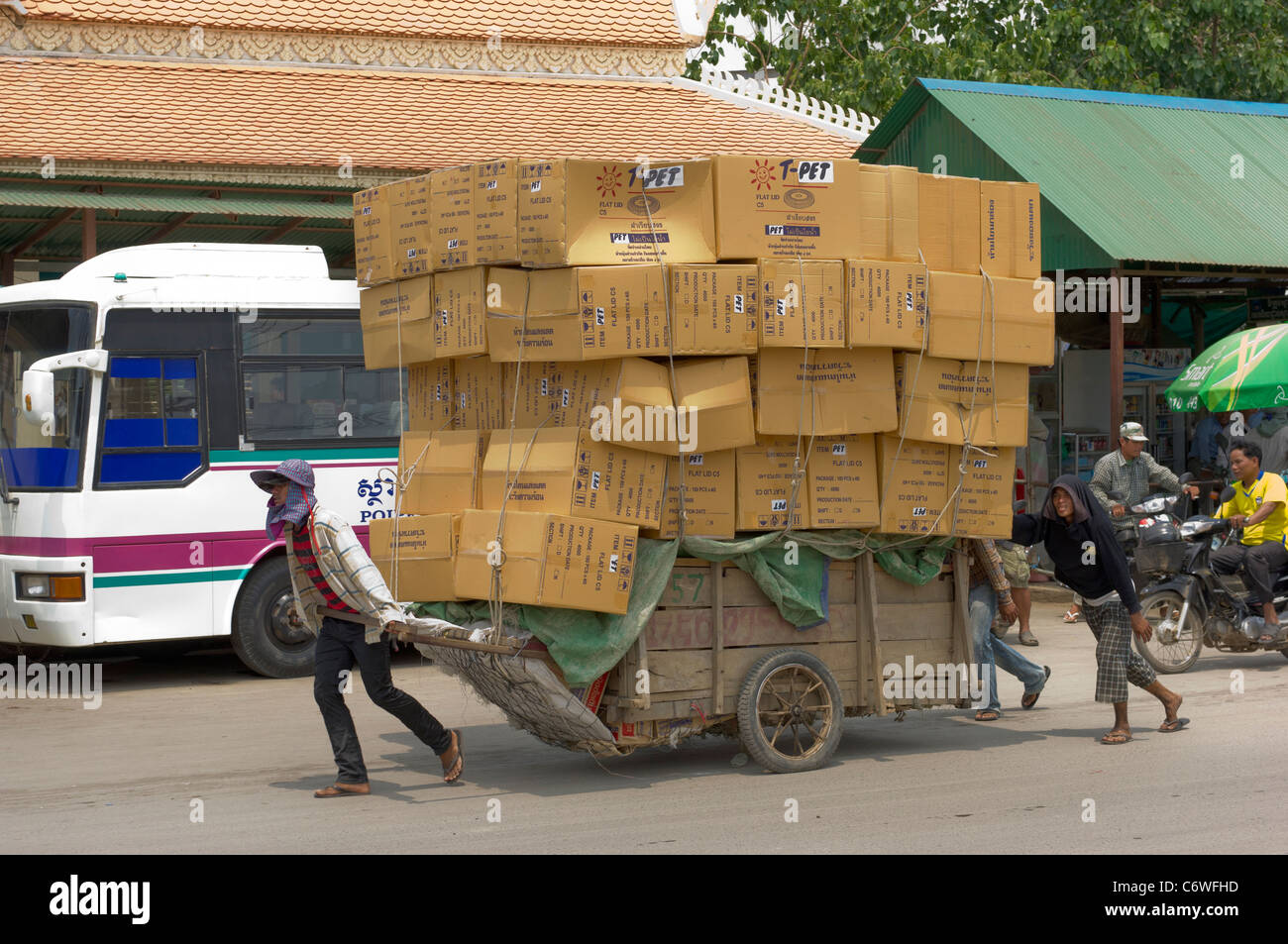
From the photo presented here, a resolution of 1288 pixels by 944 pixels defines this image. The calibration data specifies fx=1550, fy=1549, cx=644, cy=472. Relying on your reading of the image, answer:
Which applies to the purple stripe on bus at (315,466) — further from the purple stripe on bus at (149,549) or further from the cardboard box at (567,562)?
the cardboard box at (567,562)

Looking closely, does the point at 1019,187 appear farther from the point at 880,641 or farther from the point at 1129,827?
the point at 1129,827

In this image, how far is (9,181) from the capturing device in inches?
624

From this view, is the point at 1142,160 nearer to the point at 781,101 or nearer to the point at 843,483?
the point at 781,101

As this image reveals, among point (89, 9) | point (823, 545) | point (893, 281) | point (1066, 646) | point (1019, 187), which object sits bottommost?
point (1066, 646)

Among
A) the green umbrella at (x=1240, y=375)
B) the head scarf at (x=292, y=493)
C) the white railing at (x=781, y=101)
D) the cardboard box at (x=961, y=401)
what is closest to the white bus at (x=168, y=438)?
the head scarf at (x=292, y=493)

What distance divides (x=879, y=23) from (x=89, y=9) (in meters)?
18.8

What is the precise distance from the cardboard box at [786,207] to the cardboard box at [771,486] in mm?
1016

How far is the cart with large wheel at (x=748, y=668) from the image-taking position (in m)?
7.85

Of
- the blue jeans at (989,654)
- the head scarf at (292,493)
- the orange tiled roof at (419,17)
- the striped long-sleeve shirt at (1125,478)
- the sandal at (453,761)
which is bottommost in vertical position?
the sandal at (453,761)

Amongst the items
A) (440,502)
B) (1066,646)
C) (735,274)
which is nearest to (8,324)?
(440,502)

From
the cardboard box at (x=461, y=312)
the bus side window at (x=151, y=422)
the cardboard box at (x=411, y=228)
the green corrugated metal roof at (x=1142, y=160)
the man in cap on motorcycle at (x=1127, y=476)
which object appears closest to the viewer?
the cardboard box at (x=461, y=312)

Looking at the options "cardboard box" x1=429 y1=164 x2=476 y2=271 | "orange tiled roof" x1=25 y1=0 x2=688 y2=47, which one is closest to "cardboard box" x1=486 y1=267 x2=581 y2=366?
"cardboard box" x1=429 y1=164 x2=476 y2=271

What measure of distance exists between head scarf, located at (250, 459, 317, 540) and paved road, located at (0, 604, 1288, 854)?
57.3 inches

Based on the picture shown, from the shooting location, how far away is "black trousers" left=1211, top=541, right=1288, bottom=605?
11.6 metres
